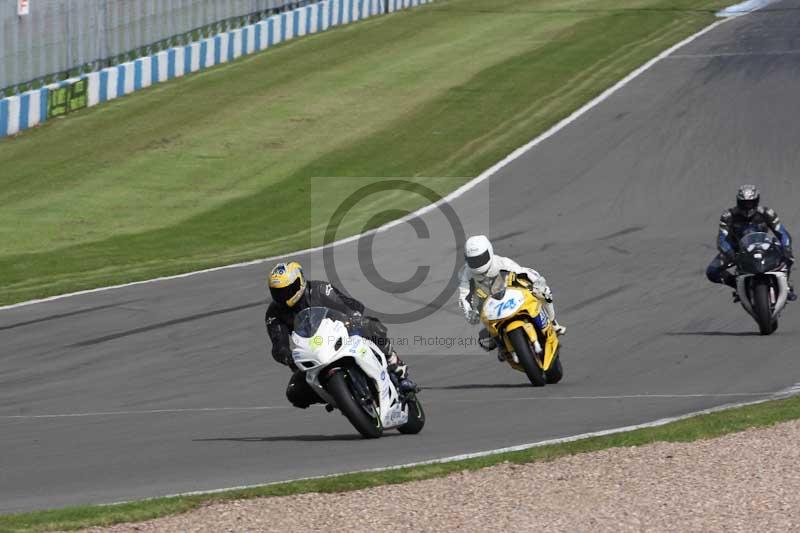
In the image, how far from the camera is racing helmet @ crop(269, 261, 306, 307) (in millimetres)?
11547

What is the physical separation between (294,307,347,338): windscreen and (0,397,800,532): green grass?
1.48 m


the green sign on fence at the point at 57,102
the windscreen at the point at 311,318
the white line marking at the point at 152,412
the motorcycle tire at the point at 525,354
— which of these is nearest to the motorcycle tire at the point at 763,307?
the motorcycle tire at the point at 525,354

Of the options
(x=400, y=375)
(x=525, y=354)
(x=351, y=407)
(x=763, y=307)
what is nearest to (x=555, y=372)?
(x=525, y=354)

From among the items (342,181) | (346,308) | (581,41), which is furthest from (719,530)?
(581,41)

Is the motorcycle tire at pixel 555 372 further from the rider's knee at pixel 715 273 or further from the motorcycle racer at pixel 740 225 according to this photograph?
the rider's knee at pixel 715 273

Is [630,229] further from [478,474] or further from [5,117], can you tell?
[5,117]

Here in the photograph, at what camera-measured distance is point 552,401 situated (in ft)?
44.5

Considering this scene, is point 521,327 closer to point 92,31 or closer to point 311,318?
point 311,318

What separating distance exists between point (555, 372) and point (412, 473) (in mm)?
4626

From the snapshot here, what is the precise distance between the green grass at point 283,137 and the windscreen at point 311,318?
10994mm

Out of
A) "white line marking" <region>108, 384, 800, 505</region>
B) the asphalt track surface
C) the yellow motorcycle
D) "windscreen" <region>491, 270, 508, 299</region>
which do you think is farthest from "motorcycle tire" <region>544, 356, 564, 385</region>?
"white line marking" <region>108, 384, 800, 505</region>

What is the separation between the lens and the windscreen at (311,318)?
11.3 meters

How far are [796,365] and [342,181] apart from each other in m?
17.6

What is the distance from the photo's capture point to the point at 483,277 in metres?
14.4
